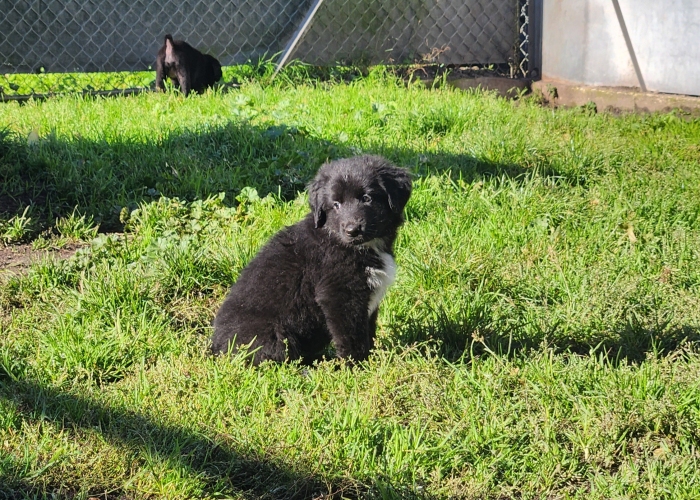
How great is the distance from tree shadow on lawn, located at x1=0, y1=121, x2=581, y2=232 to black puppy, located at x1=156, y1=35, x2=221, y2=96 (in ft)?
6.75

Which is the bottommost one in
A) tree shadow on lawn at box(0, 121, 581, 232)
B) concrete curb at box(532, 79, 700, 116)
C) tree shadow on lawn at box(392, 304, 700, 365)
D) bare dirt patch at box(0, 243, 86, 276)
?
bare dirt patch at box(0, 243, 86, 276)

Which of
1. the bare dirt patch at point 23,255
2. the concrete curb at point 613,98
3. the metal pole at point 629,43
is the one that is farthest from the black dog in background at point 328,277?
the metal pole at point 629,43

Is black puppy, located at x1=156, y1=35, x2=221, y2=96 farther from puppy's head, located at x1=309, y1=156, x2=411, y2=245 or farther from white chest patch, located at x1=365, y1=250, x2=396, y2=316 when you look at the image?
white chest patch, located at x1=365, y1=250, x2=396, y2=316

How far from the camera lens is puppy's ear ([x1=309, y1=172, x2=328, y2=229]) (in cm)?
383

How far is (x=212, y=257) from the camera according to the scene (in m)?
4.65

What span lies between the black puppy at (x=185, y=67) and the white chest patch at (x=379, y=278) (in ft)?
17.3

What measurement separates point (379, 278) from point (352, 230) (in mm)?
282

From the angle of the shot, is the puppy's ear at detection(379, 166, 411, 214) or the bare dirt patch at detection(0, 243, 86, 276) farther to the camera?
the bare dirt patch at detection(0, 243, 86, 276)

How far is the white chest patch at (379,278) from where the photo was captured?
3.72 meters

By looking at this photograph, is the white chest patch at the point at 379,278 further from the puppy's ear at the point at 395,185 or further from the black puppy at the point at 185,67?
the black puppy at the point at 185,67

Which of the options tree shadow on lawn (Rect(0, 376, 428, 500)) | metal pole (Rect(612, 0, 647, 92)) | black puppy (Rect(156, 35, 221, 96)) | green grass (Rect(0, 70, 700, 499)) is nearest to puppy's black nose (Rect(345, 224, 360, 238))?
green grass (Rect(0, 70, 700, 499))

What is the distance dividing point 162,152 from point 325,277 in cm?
297

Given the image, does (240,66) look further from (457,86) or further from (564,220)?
(564,220)

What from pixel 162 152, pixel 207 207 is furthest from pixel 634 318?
pixel 162 152
